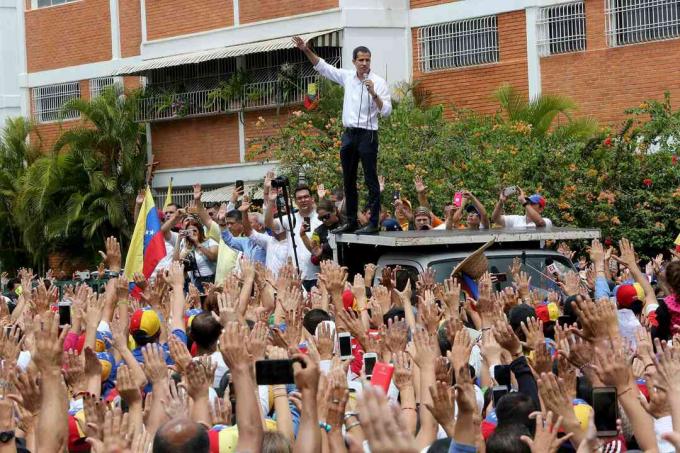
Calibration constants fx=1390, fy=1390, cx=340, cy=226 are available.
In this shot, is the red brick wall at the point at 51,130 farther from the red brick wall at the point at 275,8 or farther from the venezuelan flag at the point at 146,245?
the venezuelan flag at the point at 146,245

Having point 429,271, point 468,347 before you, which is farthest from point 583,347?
point 429,271

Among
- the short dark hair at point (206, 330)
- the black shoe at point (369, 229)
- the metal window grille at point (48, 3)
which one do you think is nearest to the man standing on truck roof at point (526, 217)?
the black shoe at point (369, 229)

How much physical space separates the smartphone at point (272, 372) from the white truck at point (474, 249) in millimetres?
5763

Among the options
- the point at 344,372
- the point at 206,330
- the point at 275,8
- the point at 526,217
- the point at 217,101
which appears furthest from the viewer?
the point at 217,101

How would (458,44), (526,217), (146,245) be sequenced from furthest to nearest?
1. (458,44)
2. (146,245)
3. (526,217)

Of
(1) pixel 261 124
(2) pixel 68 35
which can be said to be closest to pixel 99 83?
(2) pixel 68 35

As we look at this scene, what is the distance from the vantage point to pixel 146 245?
15.1 metres

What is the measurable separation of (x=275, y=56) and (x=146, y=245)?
13.1 metres

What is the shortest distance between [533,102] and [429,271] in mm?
12738

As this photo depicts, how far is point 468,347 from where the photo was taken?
6.92 metres

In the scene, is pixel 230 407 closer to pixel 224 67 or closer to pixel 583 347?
pixel 583 347

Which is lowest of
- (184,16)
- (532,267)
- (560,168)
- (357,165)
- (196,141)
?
(532,267)

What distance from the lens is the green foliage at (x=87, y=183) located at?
1168 inches

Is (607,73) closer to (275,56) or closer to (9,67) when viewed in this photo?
(275,56)
